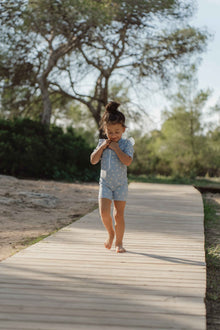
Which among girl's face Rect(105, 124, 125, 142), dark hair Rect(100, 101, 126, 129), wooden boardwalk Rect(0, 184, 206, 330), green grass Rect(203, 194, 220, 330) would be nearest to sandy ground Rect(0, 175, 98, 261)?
wooden boardwalk Rect(0, 184, 206, 330)

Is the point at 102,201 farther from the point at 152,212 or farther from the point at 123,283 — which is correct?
the point at 152,212

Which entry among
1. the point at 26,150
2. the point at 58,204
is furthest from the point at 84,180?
the point at 58,204

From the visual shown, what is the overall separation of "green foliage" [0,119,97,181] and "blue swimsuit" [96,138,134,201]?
30.5ft

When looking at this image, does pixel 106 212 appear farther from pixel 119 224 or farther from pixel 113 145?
pixel 113 145

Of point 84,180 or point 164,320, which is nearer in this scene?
point 164,320

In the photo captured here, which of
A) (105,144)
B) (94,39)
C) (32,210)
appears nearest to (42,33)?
(94,39)

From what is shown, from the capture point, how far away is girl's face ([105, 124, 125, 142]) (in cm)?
405

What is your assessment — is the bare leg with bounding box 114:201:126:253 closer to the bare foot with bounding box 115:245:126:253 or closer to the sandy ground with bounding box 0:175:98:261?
the bare foot with bounding box 115:245:126:253

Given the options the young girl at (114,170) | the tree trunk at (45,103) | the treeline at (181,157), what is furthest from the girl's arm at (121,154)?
the treeline at (181,157)

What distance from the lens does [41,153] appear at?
13.7m

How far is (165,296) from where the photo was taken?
283cm

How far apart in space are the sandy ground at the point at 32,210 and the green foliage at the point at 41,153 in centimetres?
219

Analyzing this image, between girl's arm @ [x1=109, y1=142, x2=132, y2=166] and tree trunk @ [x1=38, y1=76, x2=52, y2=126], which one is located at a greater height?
tree trunk @ [x1=38, y1=76, x2=52, y2=126]

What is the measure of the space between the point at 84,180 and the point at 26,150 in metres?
2.23
